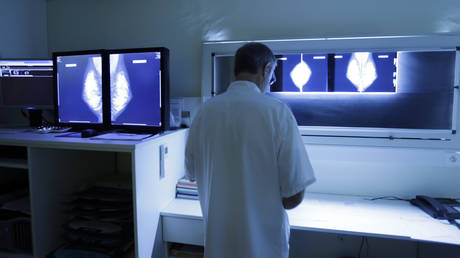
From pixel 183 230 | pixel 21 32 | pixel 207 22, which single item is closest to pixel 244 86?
pixel 183 230

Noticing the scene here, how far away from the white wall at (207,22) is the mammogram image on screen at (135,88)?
18.2 inches

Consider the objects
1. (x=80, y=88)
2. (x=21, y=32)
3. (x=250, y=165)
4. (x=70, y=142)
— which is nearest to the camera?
(x=250, y=165)

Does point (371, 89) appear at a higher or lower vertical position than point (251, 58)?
lower

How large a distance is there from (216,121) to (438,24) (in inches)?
59.4

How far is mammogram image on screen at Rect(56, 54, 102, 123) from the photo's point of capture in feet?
6.06

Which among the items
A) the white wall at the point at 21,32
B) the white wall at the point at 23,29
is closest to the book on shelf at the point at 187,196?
the white wall at the point at 21,32

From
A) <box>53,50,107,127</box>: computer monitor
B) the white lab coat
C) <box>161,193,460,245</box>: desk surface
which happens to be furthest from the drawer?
<box>53,50,107,127</box>: computer monitor

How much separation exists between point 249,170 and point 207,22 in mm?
1304

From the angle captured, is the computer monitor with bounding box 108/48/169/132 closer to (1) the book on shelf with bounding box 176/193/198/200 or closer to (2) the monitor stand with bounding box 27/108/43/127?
(1) the book on shelf with bounding box 176/193/198/200

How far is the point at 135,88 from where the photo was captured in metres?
1.77

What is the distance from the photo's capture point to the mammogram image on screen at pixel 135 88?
1.73m

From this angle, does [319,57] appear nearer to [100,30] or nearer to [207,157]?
[207,157]

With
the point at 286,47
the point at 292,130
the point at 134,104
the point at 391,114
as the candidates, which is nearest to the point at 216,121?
the point at 292,130

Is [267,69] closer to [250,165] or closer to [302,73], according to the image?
[250,165]
